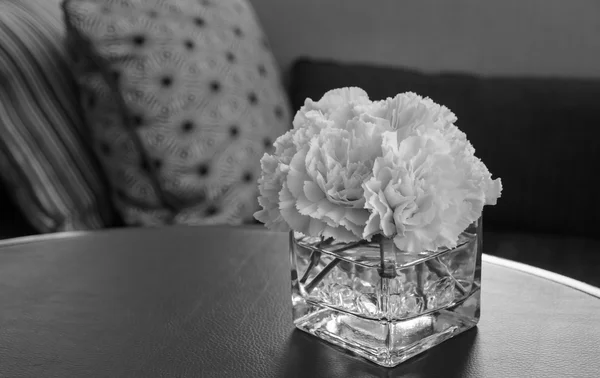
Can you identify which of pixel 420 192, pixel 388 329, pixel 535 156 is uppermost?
pixel 420 192

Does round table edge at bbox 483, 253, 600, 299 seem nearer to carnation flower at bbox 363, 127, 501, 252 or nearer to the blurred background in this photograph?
carnation flower at bbox 363, 127, 501, 252

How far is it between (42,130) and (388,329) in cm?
97

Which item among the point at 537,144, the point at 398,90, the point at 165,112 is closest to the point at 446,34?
the point at 398,90

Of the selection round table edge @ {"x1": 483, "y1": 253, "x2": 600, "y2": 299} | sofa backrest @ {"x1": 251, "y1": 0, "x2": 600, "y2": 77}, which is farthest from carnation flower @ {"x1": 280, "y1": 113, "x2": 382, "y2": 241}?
sofa backrest @ {"x1": 251, "y1": 0, "x2": 600, "y2": 77}

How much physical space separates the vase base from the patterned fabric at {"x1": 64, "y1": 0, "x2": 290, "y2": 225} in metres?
0.75

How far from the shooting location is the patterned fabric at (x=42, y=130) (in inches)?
52.9

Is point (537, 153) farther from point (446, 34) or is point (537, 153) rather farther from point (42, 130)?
point (42, 130)

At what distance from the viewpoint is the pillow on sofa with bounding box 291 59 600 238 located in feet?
4.93

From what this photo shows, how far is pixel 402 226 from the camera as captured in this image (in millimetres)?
558

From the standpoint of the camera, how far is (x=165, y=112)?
4.57 ft

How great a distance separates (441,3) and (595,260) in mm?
759

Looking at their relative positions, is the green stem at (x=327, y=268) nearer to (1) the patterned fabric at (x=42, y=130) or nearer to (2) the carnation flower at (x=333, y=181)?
(2) the carnation flower at (x=333, y=181)

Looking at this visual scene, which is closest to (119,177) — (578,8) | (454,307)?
(454,307)

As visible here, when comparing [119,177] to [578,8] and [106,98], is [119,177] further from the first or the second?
[578,8]
